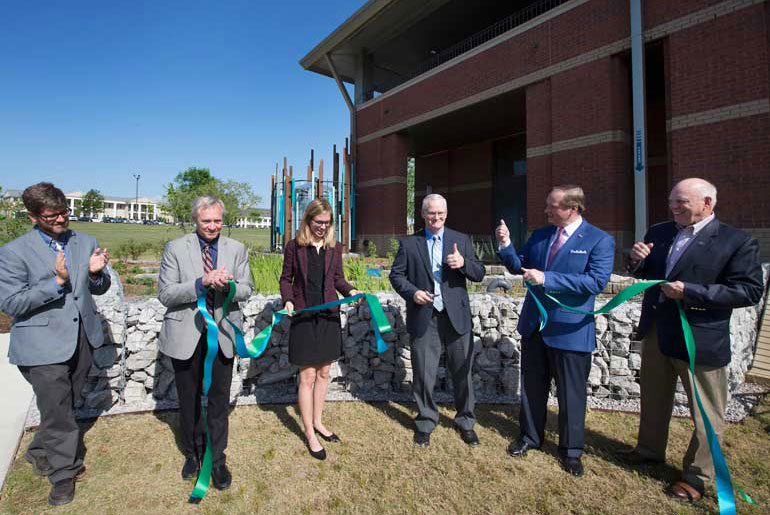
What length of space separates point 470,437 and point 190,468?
7.16 ft

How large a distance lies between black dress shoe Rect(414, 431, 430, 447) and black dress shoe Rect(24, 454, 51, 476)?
2.74m

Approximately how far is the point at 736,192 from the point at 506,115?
8.99 meters

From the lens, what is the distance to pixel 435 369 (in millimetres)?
3494

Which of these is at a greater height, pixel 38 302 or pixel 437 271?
pixel 437 271

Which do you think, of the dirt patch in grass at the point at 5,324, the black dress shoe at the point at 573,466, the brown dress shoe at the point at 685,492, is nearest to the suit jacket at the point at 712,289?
the brown dress shoe at the point at 685,492

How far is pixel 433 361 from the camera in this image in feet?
11.5

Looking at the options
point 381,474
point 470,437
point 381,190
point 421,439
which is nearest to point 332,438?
point 381,474

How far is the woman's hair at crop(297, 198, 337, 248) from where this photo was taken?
10.7 ft

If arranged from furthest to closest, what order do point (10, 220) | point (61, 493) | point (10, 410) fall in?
point (10, 220)
point (10, 410)
point (61, 493)

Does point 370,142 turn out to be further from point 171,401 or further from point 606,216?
point 171,401

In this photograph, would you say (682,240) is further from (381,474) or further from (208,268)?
(208,268)

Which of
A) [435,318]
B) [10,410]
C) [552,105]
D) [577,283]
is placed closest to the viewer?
[577,283]

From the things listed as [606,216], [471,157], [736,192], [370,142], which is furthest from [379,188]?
[736,192]

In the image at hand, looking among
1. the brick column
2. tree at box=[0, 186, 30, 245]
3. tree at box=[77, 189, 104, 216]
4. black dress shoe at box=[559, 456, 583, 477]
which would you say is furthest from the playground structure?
tree at box=[77, 189, 104, 216]
